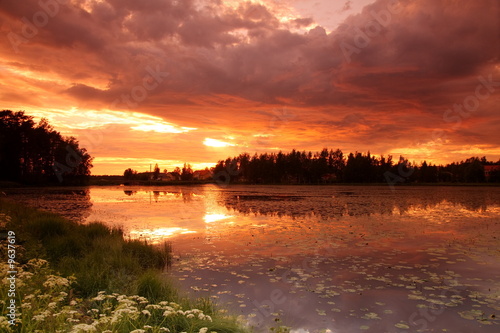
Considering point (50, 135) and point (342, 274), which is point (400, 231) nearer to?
point (342, 274)

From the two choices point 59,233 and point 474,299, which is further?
point 59,233

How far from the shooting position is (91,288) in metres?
9.12

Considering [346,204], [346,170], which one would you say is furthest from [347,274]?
[346,170]

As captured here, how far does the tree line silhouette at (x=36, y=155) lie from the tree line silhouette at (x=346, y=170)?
71.7 m

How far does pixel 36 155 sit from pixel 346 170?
10703 cm

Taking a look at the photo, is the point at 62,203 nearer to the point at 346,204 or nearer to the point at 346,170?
the point at 346,204

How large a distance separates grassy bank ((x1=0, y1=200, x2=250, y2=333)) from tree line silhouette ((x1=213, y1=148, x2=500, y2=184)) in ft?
414

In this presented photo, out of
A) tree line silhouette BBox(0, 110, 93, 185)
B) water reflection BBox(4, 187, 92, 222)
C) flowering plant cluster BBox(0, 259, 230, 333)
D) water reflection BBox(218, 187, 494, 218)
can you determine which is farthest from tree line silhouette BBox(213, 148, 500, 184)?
flowering plant cluster BBox(0, 259, 230, 333)

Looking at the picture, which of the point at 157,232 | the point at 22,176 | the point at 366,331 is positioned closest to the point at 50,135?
the point at 22,176

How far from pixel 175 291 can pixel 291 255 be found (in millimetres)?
6109

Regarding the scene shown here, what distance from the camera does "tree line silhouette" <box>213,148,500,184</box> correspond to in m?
132

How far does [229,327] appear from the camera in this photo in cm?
659

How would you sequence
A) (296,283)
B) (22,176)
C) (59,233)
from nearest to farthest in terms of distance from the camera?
(296,283) < (59,233) < (22,176)

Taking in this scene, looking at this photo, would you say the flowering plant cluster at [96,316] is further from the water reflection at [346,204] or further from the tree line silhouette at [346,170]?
the tree line silhouette at [346,170]
